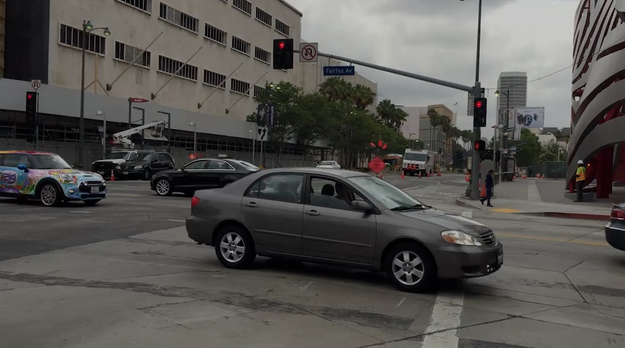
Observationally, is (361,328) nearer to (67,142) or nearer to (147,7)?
(67,142)

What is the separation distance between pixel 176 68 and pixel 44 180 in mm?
42521

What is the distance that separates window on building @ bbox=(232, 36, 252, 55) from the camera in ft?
222

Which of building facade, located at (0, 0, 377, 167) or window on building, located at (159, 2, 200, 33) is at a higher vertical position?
window on building, located at (159, 2, 200, 33)

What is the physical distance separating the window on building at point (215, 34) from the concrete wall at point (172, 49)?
427mm

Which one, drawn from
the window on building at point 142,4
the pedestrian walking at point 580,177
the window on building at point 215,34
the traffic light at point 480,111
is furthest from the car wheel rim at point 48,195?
the window on building at point 215,34

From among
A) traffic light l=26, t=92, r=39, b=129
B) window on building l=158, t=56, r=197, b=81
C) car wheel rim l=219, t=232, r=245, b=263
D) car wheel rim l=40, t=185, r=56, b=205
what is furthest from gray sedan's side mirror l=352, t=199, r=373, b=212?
window on building l=158, t=56, r=197, b=81

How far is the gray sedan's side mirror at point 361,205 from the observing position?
296 inches

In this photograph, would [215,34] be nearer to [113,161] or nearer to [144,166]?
[113,161]

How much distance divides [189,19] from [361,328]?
57.1 m

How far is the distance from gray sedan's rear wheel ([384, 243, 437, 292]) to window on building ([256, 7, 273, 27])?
2719 inches

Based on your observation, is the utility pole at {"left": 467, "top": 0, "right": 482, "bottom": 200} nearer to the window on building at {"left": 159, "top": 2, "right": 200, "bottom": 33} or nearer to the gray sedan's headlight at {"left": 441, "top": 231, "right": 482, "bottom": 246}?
the gray sedan's headlight at {"left": 441, "top": 231, "right": 482, "bottom": 246}

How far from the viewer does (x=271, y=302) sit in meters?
6.68

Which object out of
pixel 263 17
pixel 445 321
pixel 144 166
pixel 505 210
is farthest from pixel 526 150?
pixel 445 321

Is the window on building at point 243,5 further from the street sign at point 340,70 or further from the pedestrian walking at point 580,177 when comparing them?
the pedestrian walking at point 580,177
